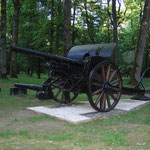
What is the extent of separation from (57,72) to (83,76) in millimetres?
828

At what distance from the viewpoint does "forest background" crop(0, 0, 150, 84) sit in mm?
17234

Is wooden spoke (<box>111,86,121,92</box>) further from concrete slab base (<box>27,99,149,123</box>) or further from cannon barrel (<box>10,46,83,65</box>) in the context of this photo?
cannon barrel (<box>10,46,83,65</box>)

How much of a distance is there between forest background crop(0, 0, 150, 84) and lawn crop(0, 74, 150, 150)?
7.02 m

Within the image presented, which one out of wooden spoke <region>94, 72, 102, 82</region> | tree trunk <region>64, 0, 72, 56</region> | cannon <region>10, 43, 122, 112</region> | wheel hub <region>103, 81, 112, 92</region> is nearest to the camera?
cannon <region>10, 43, 122, 112</region>

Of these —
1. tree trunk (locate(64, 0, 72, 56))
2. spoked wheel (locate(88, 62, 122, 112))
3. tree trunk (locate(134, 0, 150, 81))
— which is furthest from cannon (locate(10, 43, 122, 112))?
tree trunk (locate(134, 0, 150, 81))

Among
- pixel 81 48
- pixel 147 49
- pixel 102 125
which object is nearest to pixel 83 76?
pixel 81 48

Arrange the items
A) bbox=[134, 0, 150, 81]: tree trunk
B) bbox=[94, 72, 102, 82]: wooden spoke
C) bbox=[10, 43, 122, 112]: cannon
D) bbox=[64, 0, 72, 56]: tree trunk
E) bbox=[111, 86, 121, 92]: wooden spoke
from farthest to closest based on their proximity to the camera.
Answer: bbox=[134, 0, 150, 81]: tree trunk < bbox=[64, 0, 72, 56]: tree trunk < bbox=[111, 86, 121, 92]: wooden spoke < bbox=[94, 72, 102, 82]: wooden spoke < bbox=[10, 43, 122, 112]: cannon

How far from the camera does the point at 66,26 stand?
41.1 feet

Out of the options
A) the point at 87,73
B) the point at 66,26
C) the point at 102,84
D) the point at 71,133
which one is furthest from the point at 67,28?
the point at 71,133

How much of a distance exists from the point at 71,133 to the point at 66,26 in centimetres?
871

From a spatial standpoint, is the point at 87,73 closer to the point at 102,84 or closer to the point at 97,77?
the point at 97,77

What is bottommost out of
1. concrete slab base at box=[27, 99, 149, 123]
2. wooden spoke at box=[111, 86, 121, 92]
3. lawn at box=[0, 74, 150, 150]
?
lawn at box=[0, 74, 150, 150]

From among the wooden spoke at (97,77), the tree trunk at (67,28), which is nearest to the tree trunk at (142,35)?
the tree trunk at (67,28)

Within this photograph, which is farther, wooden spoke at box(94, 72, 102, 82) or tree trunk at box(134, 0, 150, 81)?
tree trunk at box(134, 0, 150, 81)
